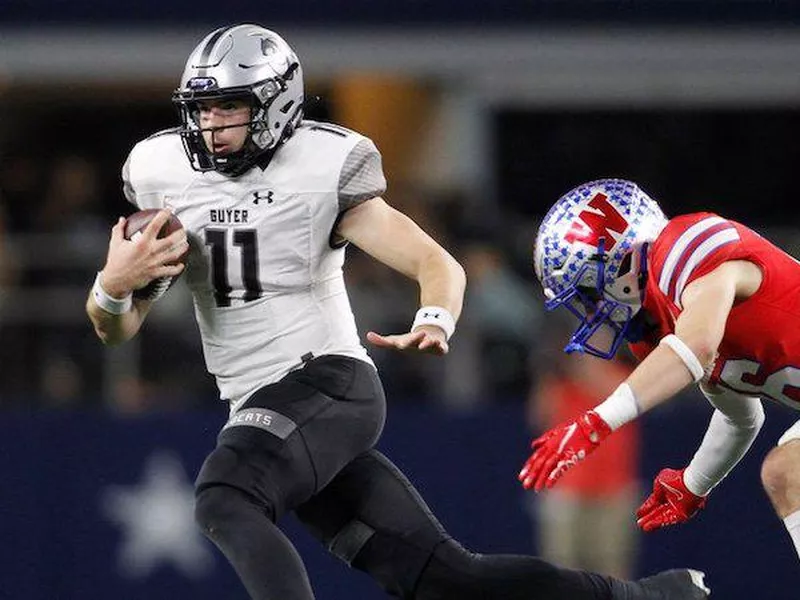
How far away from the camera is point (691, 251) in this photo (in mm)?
4891

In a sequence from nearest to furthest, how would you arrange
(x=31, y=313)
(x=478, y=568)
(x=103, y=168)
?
(x=478, y=568) < (x=31, y=313) < (x=103, y=168)

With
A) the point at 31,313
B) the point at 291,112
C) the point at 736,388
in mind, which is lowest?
the point at 31,313

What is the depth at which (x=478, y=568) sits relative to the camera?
5.13 meters

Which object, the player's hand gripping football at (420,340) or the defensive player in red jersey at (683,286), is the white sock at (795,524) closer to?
the defensive player in red jersey at (683,286)

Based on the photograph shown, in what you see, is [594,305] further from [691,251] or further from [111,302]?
[111,302]

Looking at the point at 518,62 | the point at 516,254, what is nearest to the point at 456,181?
the point at 518,62

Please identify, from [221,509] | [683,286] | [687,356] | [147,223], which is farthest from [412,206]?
[687,356]

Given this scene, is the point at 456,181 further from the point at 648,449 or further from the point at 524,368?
the point at 648,449

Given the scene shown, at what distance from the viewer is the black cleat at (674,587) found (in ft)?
17.1

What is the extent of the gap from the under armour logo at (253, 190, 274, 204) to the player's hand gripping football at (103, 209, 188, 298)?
21 cm

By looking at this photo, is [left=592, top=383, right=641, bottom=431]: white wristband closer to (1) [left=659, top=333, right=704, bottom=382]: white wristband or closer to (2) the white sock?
(1) [left=659, top=333, right=704, bottom=382]: white wristband

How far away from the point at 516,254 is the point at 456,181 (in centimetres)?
147

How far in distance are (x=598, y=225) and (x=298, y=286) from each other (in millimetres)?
819

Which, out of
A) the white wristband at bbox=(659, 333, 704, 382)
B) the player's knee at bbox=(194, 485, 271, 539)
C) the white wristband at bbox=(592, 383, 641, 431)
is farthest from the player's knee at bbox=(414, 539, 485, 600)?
the white wristband at bbox=(659, 333, 704, 382)
